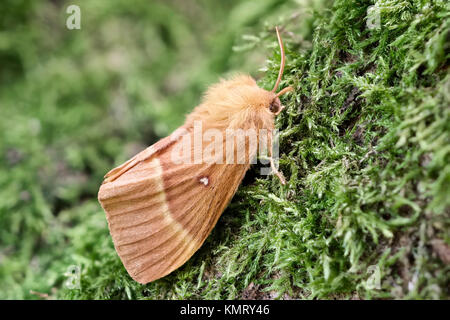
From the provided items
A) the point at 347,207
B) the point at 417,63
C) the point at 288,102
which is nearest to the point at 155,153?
the point at 288,102

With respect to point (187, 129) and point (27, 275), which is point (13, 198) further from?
point (187, 129)

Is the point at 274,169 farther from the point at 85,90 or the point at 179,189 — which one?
the point at 85,90

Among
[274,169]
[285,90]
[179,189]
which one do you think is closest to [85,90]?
[179,189]

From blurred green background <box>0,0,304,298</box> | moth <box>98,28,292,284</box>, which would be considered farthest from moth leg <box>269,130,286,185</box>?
blurred green background <box>0,0,304,298</box>

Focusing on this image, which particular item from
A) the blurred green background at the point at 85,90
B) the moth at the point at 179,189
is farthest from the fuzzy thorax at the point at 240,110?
the blurred green background at the point at 85,90

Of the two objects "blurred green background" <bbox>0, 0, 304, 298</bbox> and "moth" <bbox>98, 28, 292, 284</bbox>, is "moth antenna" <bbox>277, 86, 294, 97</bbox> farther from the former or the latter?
"blurred green background" <bbox>0, 0, 304, 298</bbox>

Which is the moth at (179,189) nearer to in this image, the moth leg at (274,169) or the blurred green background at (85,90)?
the moth leg at (274,169)
